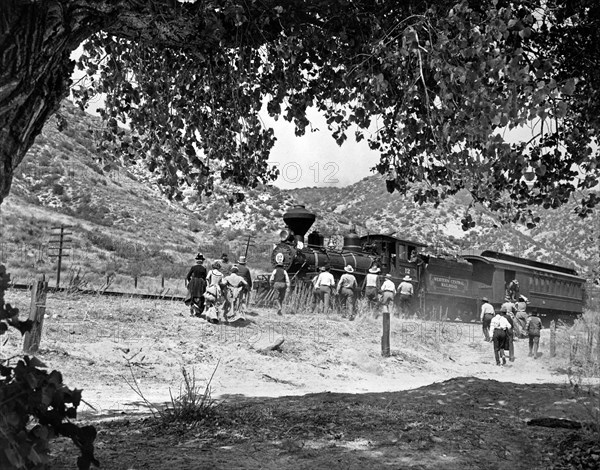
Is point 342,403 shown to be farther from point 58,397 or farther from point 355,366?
point 355,366

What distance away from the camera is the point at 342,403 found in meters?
6.57

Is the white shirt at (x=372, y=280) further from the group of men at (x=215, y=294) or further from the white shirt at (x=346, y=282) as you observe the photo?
the group of men at (x=215, y=294)

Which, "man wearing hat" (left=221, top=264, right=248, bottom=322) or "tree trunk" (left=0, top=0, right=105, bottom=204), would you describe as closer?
"tree trunk" (left=0, top=0, right=105, bottom=204)

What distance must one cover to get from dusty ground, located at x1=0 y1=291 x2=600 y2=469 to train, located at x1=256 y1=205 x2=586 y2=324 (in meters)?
4.01

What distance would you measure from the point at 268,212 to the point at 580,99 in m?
50.4

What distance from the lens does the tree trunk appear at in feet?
11.1

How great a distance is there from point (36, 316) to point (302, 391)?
4662 mm

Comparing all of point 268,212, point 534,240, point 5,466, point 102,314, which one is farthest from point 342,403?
point 534,240

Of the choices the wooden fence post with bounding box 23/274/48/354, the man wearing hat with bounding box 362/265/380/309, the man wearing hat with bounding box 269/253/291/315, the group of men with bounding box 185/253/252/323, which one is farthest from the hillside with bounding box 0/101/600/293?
the man wearing hat with bounding box 362/265/380/309

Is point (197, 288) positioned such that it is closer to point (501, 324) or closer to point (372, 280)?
point (372, 280)

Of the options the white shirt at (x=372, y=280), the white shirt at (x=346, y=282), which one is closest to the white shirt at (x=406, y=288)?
the white shirt at (x=372, y=280)

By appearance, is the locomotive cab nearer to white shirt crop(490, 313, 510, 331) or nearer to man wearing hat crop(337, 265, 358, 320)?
man wearing hat crop(337, 265, 358, 320)

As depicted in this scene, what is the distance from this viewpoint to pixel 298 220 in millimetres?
21672

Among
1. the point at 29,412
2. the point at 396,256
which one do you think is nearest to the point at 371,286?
the point at 396,256
